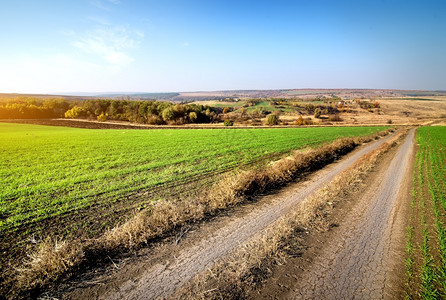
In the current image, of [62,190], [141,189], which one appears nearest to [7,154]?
[62,190]

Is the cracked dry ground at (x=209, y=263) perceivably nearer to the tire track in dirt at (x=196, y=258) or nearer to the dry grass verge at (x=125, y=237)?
the tire track in dirt at (x=196, y=258)

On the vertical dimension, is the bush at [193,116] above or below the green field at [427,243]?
above

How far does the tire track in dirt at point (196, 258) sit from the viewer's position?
425 cm

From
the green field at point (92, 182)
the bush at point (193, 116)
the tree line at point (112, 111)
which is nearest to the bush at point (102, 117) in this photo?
the tree line at point (112, 111)

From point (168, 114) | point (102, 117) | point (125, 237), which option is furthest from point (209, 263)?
point (102, 117)

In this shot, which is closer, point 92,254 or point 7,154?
point 92,254

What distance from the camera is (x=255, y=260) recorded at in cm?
502

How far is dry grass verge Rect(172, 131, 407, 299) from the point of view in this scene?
13.8ft

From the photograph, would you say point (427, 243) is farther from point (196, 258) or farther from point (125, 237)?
point (125, 237)

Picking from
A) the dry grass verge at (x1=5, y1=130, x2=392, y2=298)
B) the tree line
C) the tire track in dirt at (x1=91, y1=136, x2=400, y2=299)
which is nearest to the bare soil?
the tire track in dirt at (x1=91, y1=136, x2=400, y2=299)

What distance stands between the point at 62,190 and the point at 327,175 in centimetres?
1588

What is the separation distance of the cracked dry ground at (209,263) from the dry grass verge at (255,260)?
30 centimetres

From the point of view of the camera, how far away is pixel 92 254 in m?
5.23

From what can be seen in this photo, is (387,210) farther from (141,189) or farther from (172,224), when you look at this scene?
(141,189)
